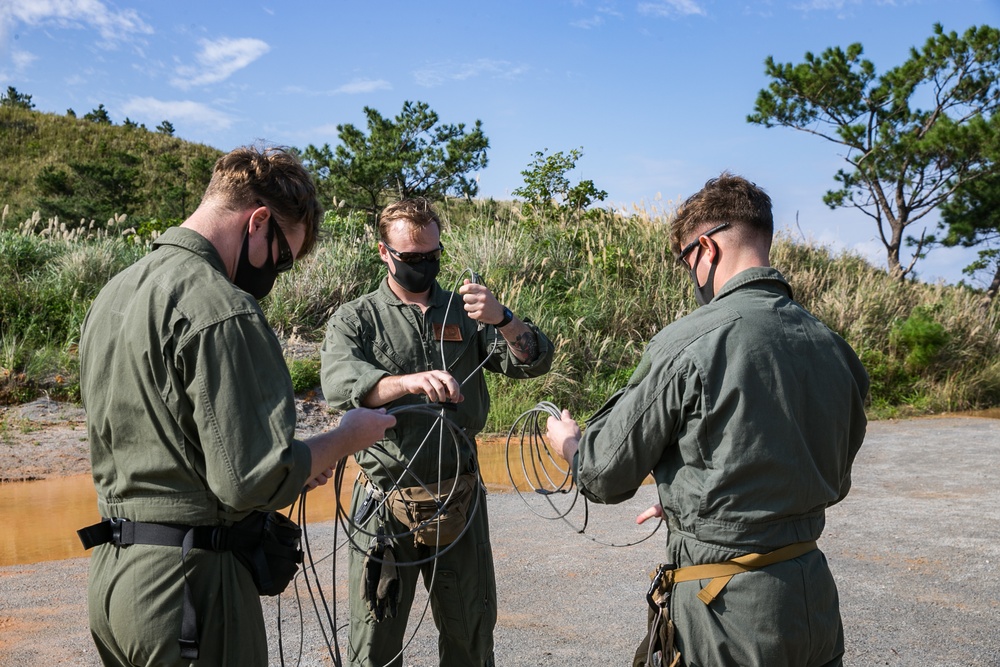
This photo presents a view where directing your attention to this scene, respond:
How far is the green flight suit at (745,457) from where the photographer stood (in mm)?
2365

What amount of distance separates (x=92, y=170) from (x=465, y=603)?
1152 inches

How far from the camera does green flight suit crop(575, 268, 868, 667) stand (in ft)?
7.76

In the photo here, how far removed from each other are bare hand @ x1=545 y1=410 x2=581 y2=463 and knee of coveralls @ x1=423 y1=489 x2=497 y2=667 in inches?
37.3

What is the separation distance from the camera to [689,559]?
8.21 feet

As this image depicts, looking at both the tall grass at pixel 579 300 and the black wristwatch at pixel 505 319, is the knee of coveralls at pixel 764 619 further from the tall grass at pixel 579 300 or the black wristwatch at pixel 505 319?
the tall grass at pixel 579 300

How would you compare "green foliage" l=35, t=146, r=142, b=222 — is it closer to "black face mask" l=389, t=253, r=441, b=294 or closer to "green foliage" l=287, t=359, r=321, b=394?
"green foliage" l=287, t=359, r=321, b=394

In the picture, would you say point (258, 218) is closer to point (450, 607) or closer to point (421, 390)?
point (421, 390)

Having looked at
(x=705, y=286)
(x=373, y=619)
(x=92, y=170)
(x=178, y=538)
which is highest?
(x=92, y=170)

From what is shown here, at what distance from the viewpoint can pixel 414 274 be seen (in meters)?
4.04

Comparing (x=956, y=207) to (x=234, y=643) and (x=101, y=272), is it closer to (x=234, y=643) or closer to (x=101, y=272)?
(x=101, y=272)

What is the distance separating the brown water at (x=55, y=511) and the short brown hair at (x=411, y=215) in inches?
118

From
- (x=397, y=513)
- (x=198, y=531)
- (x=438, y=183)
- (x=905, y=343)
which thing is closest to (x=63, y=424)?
(x=397, y=513)

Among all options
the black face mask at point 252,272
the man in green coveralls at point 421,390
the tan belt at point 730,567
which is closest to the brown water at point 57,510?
the man in green coveralls at point 421,390

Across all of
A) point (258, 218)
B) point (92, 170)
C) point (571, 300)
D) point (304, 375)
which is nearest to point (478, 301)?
point (258, 218)
